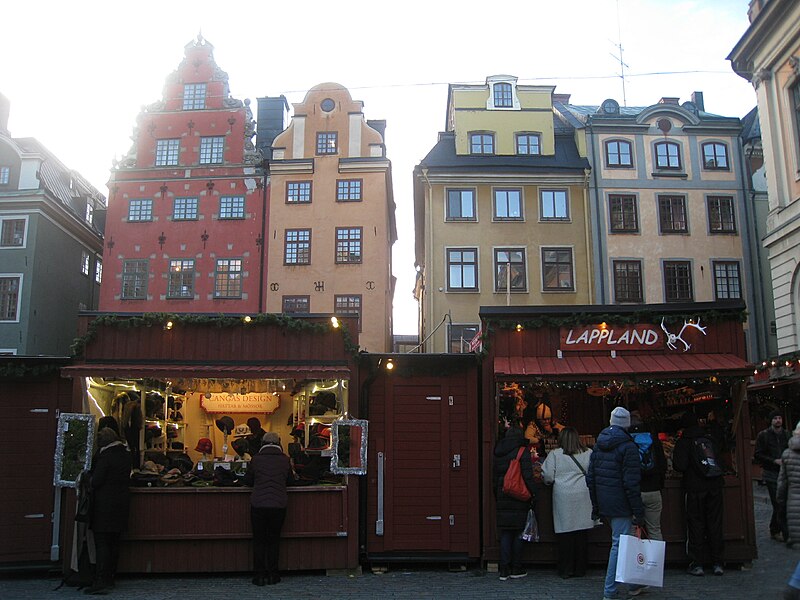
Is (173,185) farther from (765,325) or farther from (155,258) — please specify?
(765,325)

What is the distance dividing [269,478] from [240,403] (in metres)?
4.42

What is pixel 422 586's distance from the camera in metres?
9.60

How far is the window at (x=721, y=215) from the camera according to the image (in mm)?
29594

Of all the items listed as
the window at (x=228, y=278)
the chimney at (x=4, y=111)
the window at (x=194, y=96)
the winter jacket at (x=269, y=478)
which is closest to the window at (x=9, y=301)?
the chimney at (x=4, y=111)

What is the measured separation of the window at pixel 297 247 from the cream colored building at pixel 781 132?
51.6 ft

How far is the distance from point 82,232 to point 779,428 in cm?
3023

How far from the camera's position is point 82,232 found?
3372cm

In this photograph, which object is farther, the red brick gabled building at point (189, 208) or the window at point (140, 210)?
the window at point (140, 210)

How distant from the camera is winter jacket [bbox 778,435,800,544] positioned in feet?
23.6

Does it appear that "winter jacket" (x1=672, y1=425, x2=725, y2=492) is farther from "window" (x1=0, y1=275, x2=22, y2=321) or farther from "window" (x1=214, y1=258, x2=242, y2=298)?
"window" (x1=0, y1=275, x2=22, y2=321)

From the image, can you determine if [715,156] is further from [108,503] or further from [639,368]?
[108,503]

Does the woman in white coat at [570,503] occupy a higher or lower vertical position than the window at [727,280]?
lower

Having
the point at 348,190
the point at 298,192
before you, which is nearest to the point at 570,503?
the point at 348,190

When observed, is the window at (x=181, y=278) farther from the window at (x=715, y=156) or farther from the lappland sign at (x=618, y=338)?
the window at (x=715, y=156)
